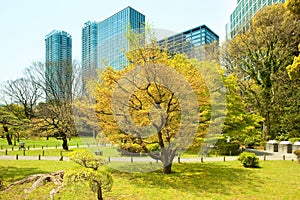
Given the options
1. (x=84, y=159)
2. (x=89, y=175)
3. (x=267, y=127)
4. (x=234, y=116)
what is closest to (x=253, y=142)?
(x=267, y=127)

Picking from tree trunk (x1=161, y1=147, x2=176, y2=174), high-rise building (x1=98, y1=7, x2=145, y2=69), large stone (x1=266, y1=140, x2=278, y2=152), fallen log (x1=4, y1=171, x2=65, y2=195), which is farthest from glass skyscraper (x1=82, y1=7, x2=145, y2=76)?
large stone (x1=266, y1=140, x2=278, y2=152)

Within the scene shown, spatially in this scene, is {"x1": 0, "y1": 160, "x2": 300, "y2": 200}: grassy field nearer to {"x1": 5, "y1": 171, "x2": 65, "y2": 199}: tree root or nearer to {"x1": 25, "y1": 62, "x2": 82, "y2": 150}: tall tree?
{"x1": 5, "y1": 171, "x2": 65, "y2": 199}: tree root

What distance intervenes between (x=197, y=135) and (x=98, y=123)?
456 centimetres

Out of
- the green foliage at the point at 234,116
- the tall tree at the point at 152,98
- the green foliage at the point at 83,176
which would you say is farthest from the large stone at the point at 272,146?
the green foliage at the point at 83,176

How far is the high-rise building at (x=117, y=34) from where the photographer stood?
1172 cm

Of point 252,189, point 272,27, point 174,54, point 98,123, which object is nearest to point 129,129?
point 98,123

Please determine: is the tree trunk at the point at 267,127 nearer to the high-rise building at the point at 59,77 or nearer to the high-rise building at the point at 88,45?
the high-rise building at the point at 88,45

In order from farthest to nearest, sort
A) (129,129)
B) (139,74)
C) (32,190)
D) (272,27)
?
(272,27)
(129,129)
(139,74)
(32,190)

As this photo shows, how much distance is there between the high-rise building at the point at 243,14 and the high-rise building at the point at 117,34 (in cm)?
1979

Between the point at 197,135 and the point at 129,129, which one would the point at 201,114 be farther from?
the point at 129,129

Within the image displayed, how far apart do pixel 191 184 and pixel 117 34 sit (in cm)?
824

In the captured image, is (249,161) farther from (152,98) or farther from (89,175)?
(89,175)

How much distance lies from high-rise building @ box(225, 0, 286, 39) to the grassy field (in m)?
21.2

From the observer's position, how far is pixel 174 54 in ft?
39.6
